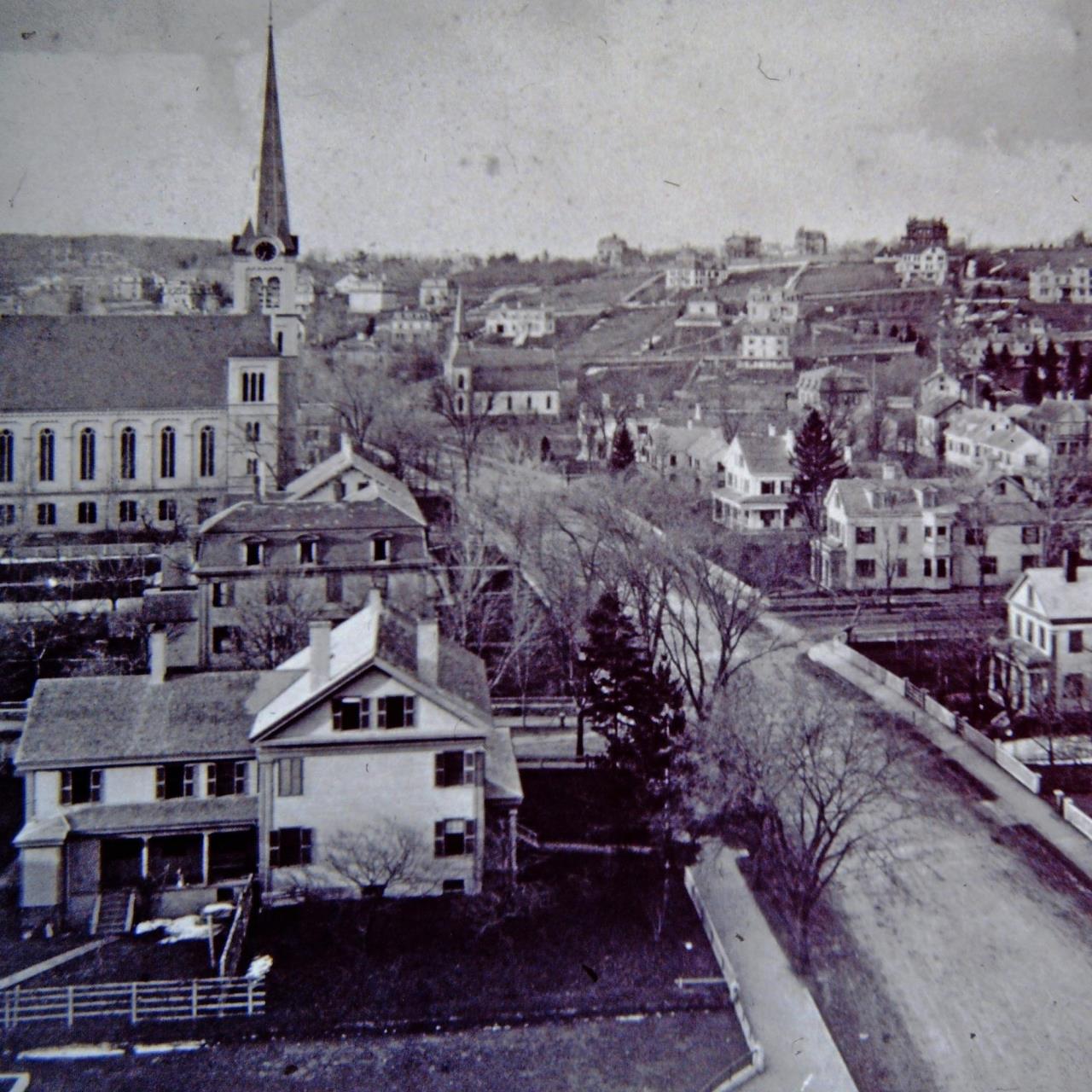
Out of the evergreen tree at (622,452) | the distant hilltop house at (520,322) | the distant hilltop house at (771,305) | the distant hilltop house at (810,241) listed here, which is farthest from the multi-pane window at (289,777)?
the distant hilltop house at (771,305)

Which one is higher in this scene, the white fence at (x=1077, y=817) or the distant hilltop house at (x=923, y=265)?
the distant hilltop house at (x=923, y=265)

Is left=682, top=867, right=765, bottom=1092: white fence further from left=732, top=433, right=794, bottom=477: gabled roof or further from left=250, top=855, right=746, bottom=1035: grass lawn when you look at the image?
left=732, top=433, right=794, bottom=477: gabled roof

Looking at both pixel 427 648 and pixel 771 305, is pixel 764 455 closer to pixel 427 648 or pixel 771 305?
pixel 771 305

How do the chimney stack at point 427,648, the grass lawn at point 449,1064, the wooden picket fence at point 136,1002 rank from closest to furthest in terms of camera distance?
the grass lawn at point 449,1064 → the wooden picket fence at point 136,1002 → the chimney stack at point 427,648

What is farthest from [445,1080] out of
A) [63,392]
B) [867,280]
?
[867,280]

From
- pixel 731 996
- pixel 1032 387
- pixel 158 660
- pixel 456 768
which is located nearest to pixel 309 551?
pixel 158 660

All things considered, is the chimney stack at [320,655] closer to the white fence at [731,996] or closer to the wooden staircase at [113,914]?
the wooden staircase at [113,914]
